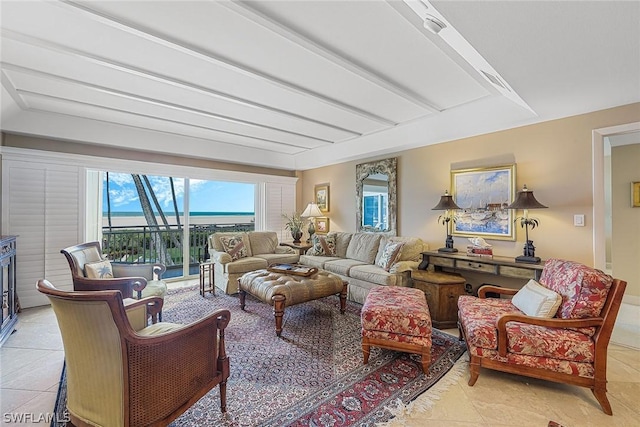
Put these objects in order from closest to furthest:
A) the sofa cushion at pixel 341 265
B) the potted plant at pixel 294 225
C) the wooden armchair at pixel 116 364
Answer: the wooden armchair at pixel 116 364, the sofa cushion at pixel 341 265, the potted plant at pixel 294 225

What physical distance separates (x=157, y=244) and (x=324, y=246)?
348 centimetres

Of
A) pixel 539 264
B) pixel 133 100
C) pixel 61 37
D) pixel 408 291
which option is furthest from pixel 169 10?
pixel 539 264

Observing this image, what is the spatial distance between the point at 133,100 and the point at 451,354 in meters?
4.39

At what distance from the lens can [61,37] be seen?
2.10m

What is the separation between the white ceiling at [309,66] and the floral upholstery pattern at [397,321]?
2005 millimetres

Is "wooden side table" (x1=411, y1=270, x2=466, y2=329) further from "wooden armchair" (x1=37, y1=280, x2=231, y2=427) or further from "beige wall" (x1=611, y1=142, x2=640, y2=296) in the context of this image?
"beige wall" (x1=611, y1=142, x2=640, y2=296)

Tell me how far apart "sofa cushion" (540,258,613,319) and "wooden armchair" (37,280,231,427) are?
2603mm

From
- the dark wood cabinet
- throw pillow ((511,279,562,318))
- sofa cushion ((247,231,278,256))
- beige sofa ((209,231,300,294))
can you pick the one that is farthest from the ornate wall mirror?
the dark wood cabinet

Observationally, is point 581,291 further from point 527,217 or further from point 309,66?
point 309,66

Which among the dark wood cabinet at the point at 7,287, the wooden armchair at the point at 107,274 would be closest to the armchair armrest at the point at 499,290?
the wooden armchair at the point at 107,274

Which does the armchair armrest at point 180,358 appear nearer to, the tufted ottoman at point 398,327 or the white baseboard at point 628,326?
the tufted ottoman at point 398,327

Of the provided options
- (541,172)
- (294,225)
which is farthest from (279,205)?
(541,172)

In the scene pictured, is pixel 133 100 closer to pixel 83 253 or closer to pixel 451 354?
pixel 83 253

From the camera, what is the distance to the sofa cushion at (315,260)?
4.73 meters
